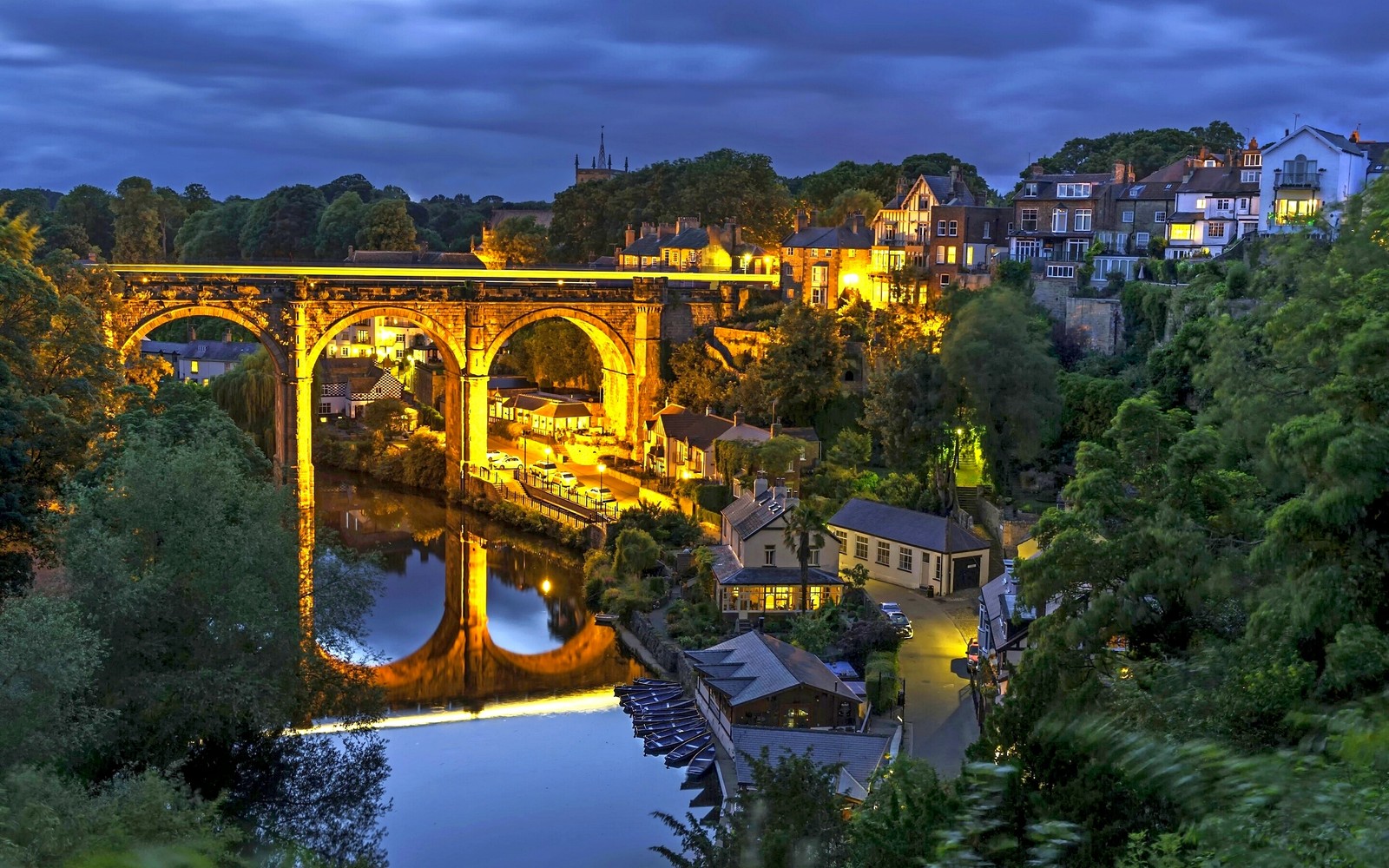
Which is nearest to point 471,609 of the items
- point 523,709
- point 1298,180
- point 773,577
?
point 523,709

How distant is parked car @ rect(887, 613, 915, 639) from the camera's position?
26.6m

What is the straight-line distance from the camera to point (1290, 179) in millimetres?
36688

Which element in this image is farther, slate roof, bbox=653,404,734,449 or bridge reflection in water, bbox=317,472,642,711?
slate roof, bbox=653,404,734,449

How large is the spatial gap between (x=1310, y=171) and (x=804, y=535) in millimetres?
18452

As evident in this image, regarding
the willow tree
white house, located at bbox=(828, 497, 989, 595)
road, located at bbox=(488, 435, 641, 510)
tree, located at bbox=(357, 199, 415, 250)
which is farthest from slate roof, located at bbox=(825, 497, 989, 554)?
tree, located at bbox=(357, 199, 415, 250)

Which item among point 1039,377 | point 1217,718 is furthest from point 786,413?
point 1217,718

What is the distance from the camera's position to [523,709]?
26672mm

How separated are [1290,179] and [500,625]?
23.3 meters

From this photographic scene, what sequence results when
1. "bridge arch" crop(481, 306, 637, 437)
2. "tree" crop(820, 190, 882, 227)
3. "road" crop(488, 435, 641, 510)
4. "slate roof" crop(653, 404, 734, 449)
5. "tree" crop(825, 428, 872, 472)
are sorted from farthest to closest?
"tree" crop(820, 190, 882, 227), "bridge arch" crop(481, 306, 637, 437), "slate roof" crop(653, 404, 734, 449), "road" crop(488, 435, 641, 510), "tree" crop(825, 428, 872, 472)

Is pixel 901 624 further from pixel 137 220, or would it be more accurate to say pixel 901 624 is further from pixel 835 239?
pixel 137 220

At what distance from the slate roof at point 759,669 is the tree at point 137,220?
57.9m

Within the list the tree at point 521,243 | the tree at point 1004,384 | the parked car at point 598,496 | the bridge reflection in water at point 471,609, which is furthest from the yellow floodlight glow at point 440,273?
the tree at point 521,243

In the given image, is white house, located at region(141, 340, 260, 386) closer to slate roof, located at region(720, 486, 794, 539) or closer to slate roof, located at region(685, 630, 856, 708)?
slate roof, located at region(720, 486, 794, 539)

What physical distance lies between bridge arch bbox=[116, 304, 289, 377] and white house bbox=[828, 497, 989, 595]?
2114 cm
